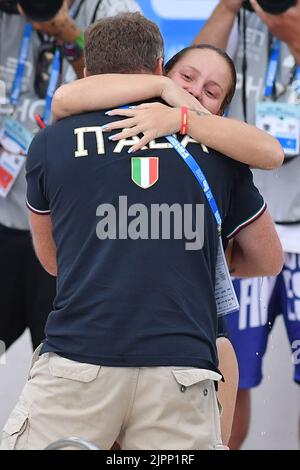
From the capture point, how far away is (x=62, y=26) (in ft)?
10.9

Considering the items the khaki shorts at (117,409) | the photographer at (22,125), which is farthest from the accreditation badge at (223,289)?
the photographer at (22,125)

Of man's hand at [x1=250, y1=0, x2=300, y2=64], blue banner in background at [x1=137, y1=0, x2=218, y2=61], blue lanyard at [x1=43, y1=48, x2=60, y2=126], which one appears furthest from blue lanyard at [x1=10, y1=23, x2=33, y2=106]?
man's hand at [x1=250, y1=0, x2=300, y2=64]

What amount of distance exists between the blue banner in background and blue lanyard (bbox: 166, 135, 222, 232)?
1.67 meters

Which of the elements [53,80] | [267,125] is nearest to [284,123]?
[267,125]

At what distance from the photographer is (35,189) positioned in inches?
76.9

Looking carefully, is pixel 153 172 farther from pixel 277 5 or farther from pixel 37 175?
pixel 277 5

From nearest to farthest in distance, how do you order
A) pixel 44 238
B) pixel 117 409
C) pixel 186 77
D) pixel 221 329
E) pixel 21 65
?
pixel 117 409 → pixel 44 238 → pixel 221 329 → pixel 186 77 → pixel 21 65

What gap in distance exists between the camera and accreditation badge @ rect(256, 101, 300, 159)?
131 inches

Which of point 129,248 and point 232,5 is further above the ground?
point 232,5

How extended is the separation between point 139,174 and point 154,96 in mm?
203

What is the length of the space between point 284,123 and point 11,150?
99 cm

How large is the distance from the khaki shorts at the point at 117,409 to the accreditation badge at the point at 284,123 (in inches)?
64.6

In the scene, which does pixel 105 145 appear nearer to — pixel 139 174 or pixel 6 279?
pixel 139 174

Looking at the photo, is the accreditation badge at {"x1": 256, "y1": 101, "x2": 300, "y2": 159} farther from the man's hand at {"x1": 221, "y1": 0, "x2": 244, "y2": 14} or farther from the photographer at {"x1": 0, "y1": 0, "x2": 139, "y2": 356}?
the photographer at {"x1": 0, "y1": 0, "x2": 139, "y2": 356}
